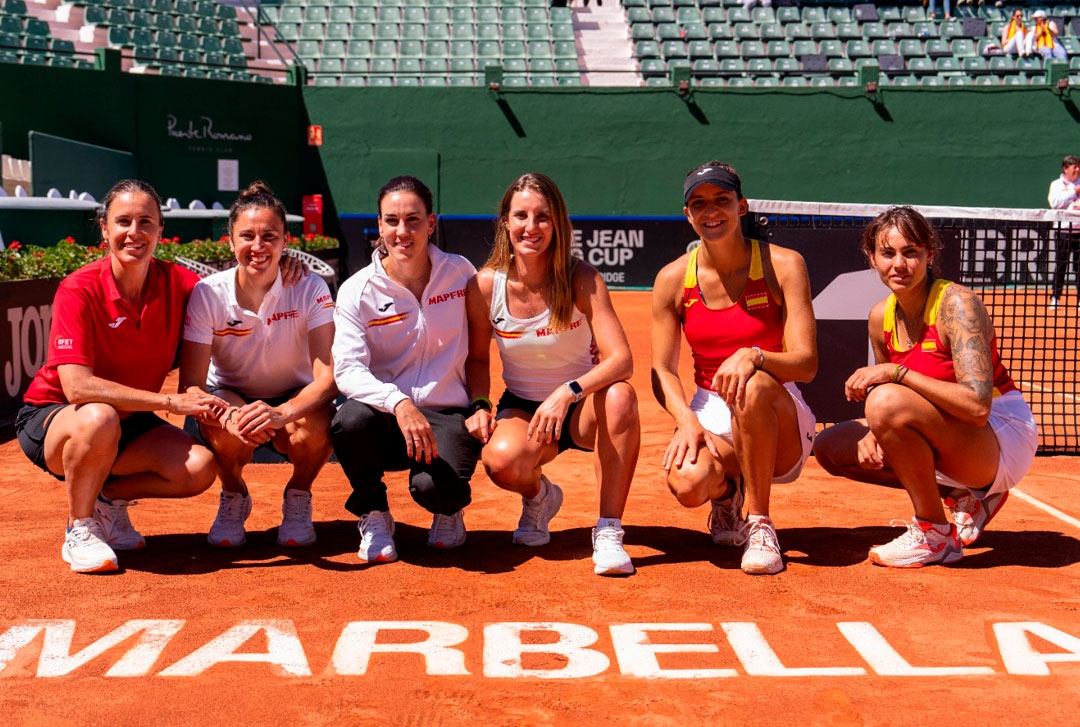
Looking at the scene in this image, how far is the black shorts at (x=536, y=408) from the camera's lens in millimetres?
4715

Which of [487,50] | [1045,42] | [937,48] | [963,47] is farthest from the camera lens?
[487,50]

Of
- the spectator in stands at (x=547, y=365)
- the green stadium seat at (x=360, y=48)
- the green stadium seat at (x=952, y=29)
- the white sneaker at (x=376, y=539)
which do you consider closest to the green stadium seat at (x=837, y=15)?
the green stadium seat at (x=952, y=29)

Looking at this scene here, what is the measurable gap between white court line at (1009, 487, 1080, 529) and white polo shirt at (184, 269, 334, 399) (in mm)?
3467

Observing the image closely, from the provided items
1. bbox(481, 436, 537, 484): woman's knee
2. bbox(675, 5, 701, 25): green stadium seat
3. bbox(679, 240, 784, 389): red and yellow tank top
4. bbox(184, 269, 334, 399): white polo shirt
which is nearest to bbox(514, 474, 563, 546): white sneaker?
bbox(481, 436, 537, 484): woman's knee

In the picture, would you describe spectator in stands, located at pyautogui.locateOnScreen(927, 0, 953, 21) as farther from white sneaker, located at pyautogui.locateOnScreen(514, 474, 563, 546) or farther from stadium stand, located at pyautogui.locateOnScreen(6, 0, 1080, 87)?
white sneaker, located at pyautogui.locateOnScreen(514, 474, 563, 546)

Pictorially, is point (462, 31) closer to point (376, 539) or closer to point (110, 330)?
point (110, 330)

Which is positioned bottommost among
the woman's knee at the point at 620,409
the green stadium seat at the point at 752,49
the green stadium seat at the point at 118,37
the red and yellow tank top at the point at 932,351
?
the woman's knee at the point at 620,409

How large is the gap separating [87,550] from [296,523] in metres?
0.84

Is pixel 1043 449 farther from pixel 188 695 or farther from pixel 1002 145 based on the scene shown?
pixel 1002 145

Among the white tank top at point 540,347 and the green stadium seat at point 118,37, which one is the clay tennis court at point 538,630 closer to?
the white tank top at point 540,347

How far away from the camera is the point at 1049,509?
5.57m

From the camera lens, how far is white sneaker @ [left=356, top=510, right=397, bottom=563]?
461 cm

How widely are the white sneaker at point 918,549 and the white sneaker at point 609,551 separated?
100 centimetres

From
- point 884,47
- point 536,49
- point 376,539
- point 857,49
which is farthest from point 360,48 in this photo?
point 376,539
